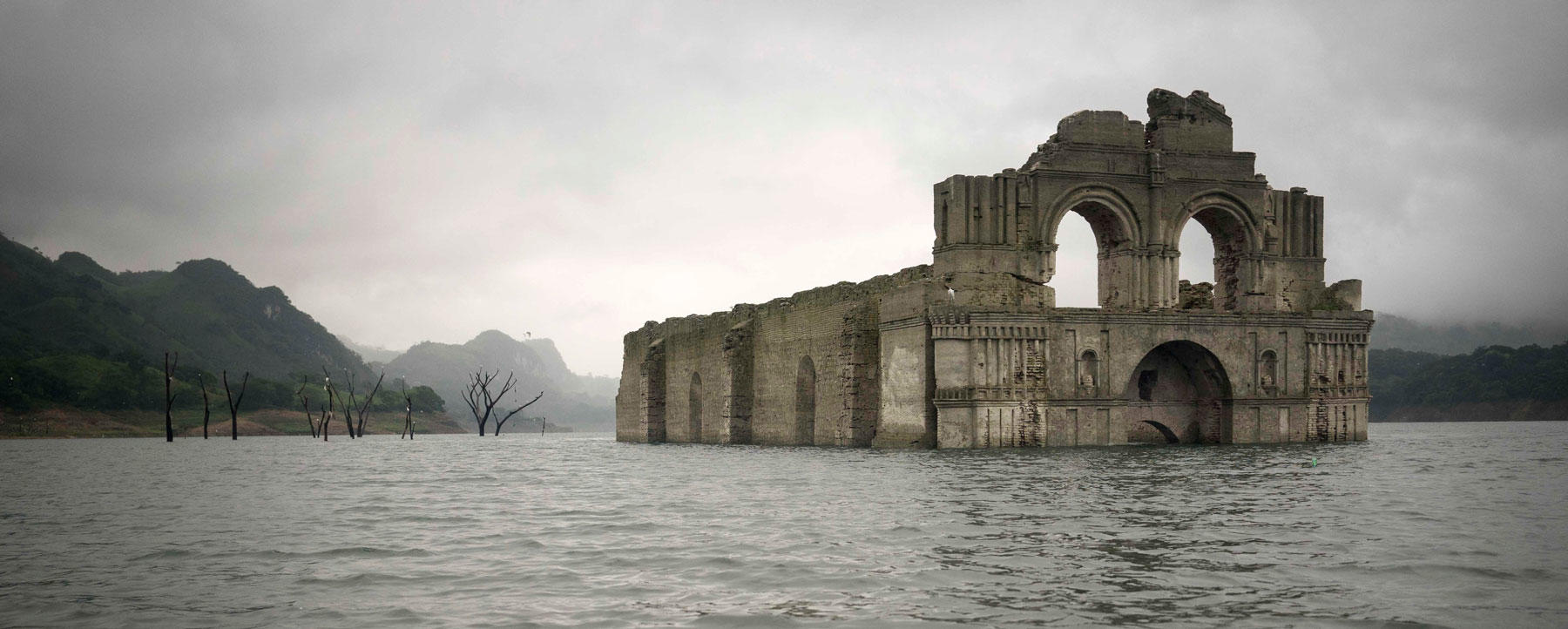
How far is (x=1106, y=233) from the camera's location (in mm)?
33906

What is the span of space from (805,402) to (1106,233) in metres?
10.4

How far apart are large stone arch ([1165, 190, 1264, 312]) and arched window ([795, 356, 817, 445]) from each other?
36.1ft

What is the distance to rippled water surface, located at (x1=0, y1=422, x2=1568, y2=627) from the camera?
859 cm

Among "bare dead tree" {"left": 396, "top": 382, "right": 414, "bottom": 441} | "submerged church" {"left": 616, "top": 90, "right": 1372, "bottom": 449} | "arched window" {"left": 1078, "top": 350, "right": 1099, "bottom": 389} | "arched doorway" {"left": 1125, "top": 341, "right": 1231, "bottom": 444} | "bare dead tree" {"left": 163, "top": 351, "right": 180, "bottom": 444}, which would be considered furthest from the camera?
"bare dead tree" {"left": 396, "top": 382, "right": 414, "bottom": 441}

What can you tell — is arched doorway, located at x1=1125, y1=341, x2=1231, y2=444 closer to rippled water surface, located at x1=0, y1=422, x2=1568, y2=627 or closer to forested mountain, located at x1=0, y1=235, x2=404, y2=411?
rippled water surface, located at x1=0, y1=422, x2=1568, y2=627

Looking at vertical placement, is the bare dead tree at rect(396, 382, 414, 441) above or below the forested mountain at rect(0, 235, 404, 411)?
below

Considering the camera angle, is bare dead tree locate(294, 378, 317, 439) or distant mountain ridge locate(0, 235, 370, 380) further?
distant mountain ridge locate(0, 235, 370, 380)

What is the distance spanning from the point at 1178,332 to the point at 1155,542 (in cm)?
2139

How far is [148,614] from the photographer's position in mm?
8773

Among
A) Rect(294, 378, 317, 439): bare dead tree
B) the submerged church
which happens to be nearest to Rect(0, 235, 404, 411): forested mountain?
Rect(294, 378, 317, 439): bare dead tree

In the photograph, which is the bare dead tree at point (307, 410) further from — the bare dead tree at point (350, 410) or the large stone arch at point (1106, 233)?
the large stone arch at point (1106, 233)

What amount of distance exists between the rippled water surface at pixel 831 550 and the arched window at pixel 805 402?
15.7 metres

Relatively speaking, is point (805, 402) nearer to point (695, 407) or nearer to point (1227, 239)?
point (695, 407)

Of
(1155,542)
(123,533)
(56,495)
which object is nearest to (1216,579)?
(1155,542)
